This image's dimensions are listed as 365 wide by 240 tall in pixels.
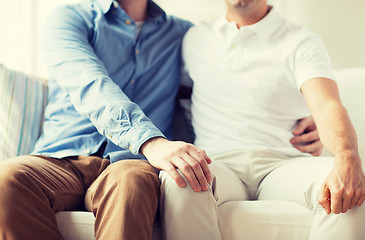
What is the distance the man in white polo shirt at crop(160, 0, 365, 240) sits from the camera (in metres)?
1.09

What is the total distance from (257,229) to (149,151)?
0.34 metres

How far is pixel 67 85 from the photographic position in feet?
4.65

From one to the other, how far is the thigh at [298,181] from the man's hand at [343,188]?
98mm

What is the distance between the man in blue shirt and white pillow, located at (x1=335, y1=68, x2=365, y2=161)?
0.67 meters

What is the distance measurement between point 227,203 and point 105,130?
0.40 metres

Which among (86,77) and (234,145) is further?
(234,145)

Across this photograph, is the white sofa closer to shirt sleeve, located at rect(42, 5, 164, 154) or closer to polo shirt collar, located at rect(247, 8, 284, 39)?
shirt sleeve, located at rect(42, 5, 164, 154)

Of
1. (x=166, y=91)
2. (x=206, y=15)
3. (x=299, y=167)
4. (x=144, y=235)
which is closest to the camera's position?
(x=144, y=235)

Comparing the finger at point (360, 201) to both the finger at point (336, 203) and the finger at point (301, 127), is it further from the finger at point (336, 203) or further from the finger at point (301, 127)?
the finger at point (301, 127)

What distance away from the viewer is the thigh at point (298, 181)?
48.1 inches

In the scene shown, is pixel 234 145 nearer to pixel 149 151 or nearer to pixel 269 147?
pixel 269 147

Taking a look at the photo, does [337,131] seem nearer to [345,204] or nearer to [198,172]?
[345,204]

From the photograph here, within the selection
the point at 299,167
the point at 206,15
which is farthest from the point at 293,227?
the point at 206,15

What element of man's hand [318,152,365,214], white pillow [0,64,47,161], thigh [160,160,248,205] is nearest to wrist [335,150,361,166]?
man's hand [318,152,365,214]
